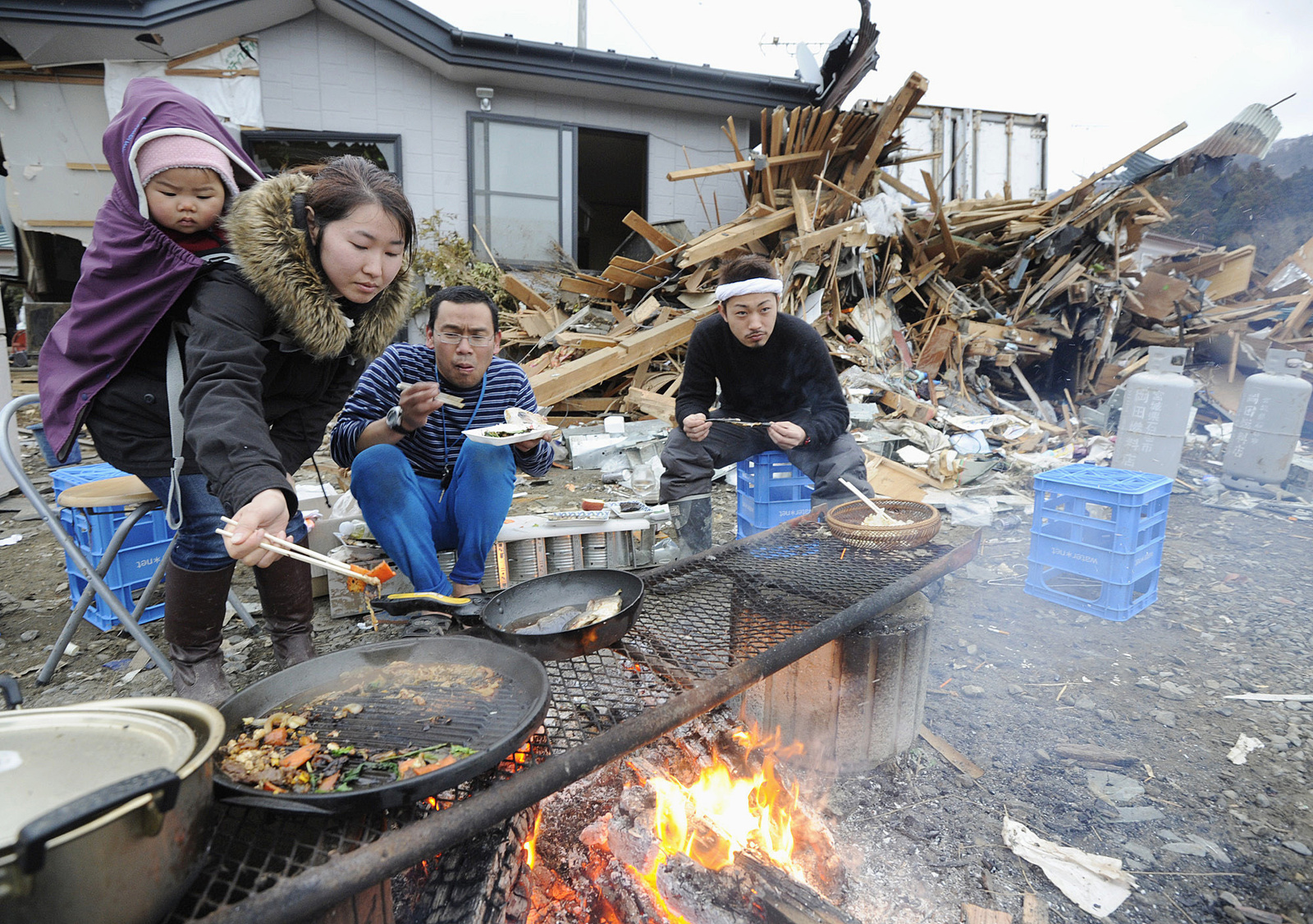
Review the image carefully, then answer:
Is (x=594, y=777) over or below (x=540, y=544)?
below

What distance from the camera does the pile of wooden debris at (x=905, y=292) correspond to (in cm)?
790

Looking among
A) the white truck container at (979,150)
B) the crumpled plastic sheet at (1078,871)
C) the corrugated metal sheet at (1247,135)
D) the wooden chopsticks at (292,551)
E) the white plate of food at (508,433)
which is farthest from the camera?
the white truck container at (979,150)

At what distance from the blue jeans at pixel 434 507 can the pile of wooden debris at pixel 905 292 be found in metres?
3.99

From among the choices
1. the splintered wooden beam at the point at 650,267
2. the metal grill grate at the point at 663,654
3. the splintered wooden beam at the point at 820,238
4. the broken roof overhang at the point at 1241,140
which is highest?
the broken roof overhang at the point at 1241,140

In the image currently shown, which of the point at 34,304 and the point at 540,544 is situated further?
the point at 34,304

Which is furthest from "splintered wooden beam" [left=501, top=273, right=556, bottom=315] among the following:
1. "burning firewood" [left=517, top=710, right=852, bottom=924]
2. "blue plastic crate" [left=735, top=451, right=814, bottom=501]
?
"burning firewood" [left=517, top=710, right=852, bottom=924]

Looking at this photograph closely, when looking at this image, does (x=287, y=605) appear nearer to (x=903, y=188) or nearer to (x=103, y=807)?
(x=103, y=807)

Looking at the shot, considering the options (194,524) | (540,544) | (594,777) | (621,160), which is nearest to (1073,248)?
(621,160)

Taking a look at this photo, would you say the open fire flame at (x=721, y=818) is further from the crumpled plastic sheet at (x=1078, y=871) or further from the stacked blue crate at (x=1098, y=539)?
the stacked blue crate at (x=1098, y=539)

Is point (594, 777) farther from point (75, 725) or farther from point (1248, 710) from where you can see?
point (1248, 710)

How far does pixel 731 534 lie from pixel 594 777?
9.84 feet

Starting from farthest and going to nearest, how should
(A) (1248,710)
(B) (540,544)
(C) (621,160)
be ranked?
(C) (621,160) → (B) (540,544) → (A) (1248,710)

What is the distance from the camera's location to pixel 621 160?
42.0ft

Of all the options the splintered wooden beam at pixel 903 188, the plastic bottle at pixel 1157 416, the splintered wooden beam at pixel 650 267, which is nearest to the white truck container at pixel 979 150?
the splintered wooden beam at pixel 903 188
